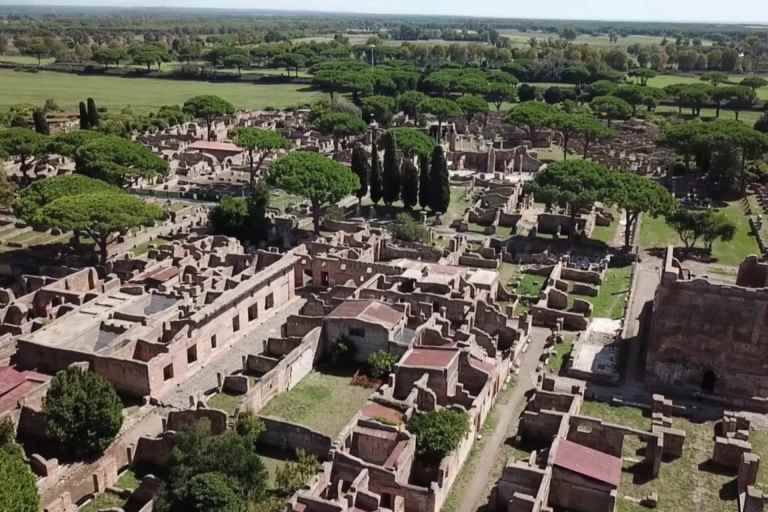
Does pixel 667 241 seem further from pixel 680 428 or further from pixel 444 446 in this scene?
pixel 444 446

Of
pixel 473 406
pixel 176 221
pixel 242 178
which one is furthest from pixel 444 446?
pixel 242 178

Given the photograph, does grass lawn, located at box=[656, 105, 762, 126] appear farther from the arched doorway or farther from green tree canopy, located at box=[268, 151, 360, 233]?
the arched doorway

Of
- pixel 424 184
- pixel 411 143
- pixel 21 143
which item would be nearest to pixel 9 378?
pixel 424 184

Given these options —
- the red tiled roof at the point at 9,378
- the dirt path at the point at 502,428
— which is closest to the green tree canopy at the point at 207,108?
the red tiled roof at the point at 9,378

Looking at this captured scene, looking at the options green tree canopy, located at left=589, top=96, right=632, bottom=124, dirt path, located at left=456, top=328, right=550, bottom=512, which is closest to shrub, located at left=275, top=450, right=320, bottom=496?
dirt path, located at left=456, top=328, right=550, bottom=512

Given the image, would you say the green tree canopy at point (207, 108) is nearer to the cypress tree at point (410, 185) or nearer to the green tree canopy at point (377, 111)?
the green tree canopy at point (377, 111)

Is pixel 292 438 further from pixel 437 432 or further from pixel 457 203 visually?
pixel 457 203
